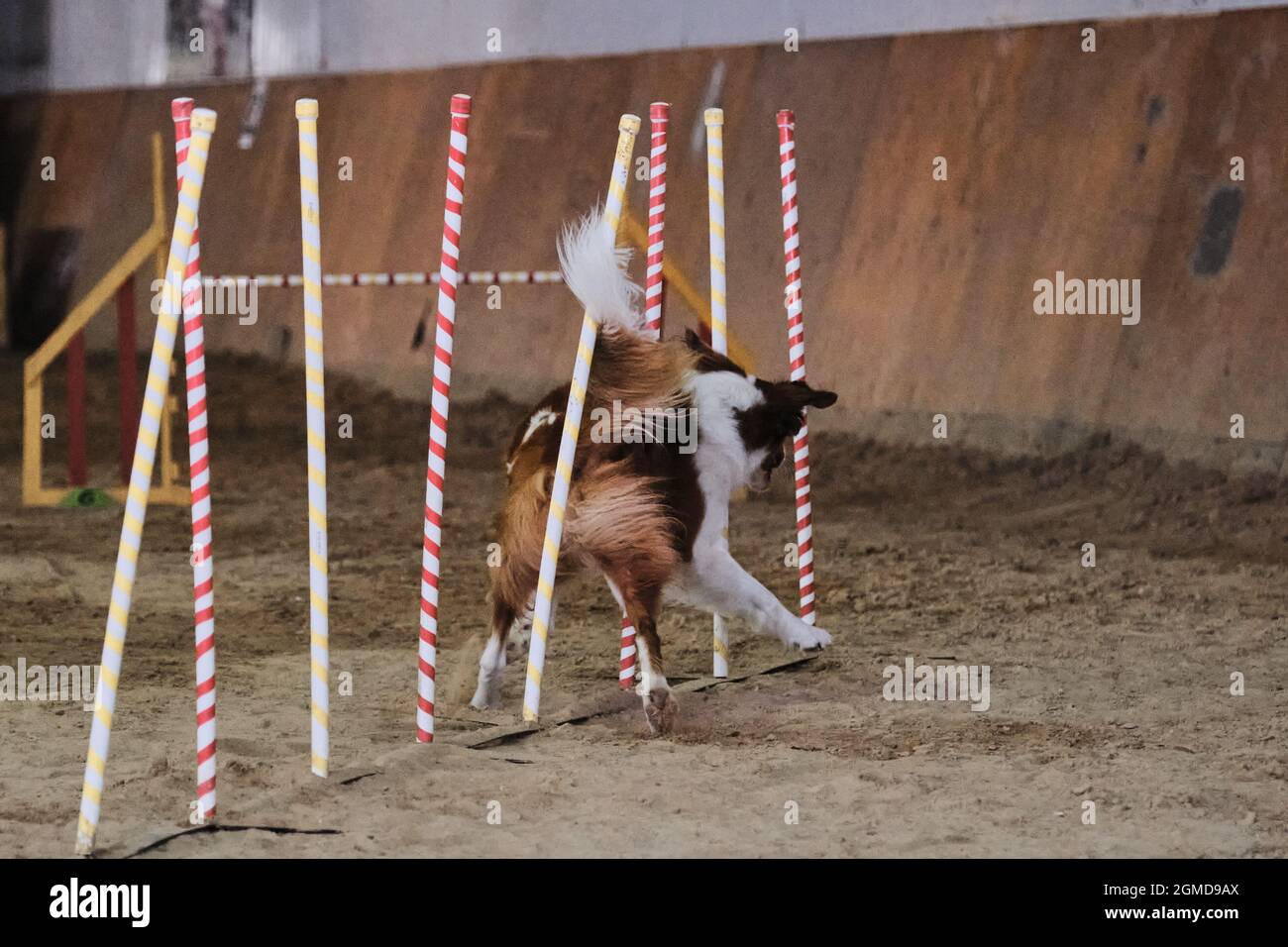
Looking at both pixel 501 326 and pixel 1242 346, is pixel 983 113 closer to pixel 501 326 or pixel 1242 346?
pixel 1242 346

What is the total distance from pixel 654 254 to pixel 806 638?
1.48 meters

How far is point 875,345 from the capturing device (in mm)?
10336

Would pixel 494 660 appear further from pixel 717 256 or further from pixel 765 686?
pixel 717 256

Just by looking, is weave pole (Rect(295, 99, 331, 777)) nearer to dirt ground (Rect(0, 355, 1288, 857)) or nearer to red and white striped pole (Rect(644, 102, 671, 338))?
dirt ground (Rect(0, 355, 1288, 857))

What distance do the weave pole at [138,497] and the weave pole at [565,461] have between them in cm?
135

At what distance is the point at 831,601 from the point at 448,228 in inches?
114

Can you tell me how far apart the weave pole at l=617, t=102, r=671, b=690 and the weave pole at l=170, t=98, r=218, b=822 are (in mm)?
1500

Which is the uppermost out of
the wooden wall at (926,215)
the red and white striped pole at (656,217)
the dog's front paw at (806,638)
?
the wooden wall at (926,215)

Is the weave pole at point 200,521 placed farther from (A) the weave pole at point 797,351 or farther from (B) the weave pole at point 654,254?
(A) the weave pole at point 797,351

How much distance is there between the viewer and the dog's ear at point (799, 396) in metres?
5.74

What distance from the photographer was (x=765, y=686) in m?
5.93

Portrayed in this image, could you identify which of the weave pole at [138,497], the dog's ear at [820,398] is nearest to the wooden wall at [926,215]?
the dog's ear at [820,398]

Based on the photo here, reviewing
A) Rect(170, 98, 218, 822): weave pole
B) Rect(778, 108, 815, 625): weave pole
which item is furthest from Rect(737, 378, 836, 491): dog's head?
Rect(170, 98, 218, 822): weave pole

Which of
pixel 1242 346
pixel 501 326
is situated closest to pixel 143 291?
pixel 501 326
